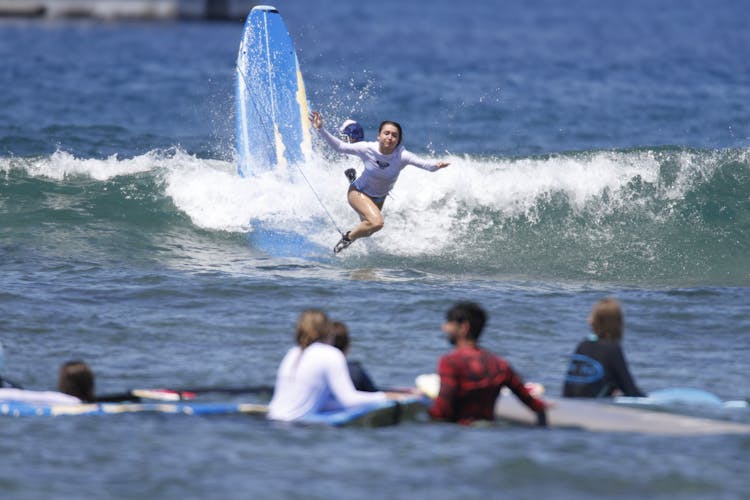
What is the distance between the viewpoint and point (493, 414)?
649 centimetres

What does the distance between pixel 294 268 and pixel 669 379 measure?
4.56 metres

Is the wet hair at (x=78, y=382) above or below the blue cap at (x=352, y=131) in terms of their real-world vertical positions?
below

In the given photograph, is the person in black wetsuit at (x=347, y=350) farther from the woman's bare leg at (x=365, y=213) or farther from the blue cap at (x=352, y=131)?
the blue cap at (x=352, y=131)

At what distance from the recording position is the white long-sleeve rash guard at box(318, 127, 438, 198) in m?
11.4

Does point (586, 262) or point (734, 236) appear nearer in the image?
point (586, 262)

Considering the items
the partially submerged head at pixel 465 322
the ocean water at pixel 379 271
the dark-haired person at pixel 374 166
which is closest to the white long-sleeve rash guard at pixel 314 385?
the ocean water at pixel 379 271

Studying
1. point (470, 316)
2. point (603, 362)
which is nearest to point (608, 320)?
point (603, 362)

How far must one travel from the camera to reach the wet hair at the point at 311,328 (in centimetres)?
646

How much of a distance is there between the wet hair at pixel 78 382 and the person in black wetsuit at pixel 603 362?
284 cm

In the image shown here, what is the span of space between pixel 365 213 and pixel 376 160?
0.58 m

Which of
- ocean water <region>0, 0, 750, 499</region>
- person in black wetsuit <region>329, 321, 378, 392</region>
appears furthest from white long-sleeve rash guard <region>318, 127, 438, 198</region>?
person in black wetsuit <region>329, 321, 378, 392</region>

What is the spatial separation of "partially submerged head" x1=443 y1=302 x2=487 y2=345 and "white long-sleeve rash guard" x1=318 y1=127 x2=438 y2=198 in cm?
507

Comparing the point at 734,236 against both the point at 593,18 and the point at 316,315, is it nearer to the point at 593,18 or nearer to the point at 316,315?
the point at 316,315

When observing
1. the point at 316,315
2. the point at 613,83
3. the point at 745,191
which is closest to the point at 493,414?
the point at 316,315
